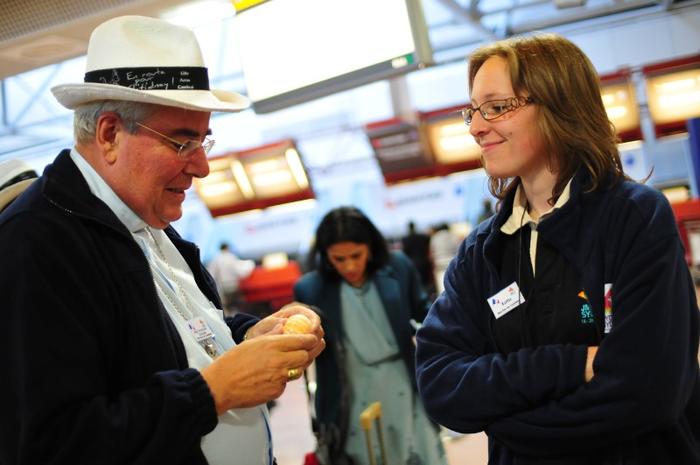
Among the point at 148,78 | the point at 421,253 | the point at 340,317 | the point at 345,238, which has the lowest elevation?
the point at 421,253

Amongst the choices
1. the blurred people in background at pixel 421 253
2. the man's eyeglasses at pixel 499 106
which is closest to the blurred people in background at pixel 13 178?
the man's eyeglasses at pixel 499 106

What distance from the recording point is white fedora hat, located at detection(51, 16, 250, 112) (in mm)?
1776

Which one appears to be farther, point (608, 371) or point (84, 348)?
point (608, 371)

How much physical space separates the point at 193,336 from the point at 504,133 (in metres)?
1.00

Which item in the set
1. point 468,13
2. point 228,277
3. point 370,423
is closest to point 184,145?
point 370,423

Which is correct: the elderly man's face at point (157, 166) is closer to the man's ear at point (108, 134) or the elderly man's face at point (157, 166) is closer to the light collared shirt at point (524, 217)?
the man's ear at point (108, 134)

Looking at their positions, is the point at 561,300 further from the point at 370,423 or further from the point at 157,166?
the point at 370,423

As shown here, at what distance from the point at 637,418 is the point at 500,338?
42 centimetres

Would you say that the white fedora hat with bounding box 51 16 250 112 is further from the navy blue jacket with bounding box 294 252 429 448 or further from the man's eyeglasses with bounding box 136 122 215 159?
the navy blue jacket with bounding box 294 252 429 448

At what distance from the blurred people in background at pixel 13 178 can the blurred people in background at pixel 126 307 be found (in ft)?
1.65

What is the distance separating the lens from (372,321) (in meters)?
3.83

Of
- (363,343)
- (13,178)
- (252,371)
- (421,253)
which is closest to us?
(252,371)

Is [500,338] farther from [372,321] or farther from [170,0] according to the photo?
[170,0]

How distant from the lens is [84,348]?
1.50m
